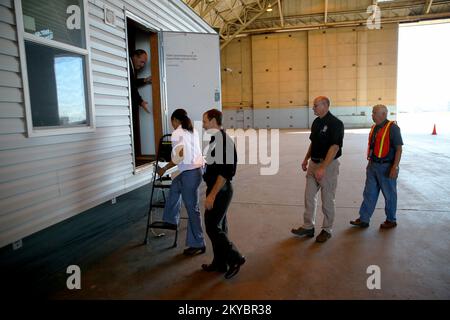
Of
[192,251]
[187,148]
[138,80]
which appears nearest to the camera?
[187,148]

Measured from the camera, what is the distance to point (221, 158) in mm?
3029

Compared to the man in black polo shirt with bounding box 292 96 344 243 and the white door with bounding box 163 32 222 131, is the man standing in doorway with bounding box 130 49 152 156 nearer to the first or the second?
the white door with bounding box 163 32 222 131

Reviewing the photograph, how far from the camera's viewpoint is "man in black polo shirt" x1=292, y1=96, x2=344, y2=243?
154 inches

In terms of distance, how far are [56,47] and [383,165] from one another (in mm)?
4272

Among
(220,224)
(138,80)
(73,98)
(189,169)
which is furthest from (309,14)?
(220,224)

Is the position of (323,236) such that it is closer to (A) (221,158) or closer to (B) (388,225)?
(B) (388,225)

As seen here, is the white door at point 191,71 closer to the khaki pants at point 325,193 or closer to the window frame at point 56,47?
the window frame at point 56,47

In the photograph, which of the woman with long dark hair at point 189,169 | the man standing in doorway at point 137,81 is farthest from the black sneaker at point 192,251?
the man standing in doorway at point 137,81

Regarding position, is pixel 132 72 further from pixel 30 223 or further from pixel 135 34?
pixel 30 223

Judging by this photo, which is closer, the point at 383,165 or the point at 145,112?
the point at 383,165

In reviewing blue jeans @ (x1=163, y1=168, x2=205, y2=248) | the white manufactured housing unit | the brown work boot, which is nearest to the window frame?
the white manufactured housing unit

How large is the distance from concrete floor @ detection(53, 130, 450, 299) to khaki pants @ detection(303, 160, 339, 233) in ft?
0.80

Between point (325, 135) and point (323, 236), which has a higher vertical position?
point (325, 135)

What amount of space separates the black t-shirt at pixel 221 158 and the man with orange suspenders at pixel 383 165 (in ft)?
7.78
